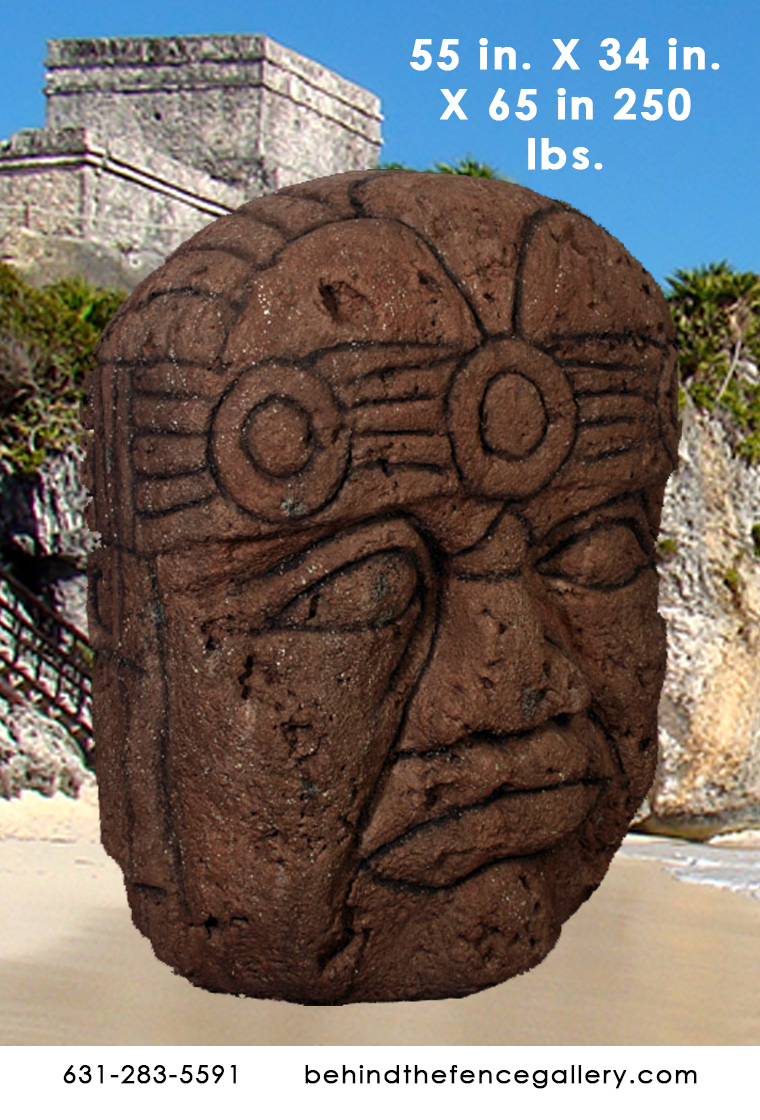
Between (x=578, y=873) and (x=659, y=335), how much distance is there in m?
1.96

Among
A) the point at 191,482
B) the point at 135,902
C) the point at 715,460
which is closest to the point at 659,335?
the point at 191,482

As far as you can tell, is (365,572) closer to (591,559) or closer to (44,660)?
(591,559)

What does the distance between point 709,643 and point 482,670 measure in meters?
4.84

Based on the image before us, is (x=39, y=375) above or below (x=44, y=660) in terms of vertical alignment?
above

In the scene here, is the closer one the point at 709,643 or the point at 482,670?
the point at 482,670

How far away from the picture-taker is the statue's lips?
459 cm

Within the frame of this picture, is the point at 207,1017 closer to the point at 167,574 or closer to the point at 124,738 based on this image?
the point at 124,738

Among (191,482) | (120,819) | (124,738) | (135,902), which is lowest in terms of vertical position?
(135,902)

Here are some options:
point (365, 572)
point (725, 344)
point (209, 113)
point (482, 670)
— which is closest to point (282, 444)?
point (365, 572)

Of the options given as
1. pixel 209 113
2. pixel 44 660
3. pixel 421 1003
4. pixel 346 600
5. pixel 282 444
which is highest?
pixel 209 113

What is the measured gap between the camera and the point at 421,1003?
15.7ft

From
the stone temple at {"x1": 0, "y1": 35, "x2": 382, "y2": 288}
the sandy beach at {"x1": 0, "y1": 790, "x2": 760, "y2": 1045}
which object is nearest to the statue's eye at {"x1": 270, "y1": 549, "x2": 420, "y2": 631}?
the sandy beach at {"x1": 0, "y1": 790, "x2": 760, "y2": 1045}

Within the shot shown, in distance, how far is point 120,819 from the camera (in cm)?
488

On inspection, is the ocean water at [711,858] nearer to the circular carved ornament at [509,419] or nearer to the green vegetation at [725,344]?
the green vegetation at [725,344]
